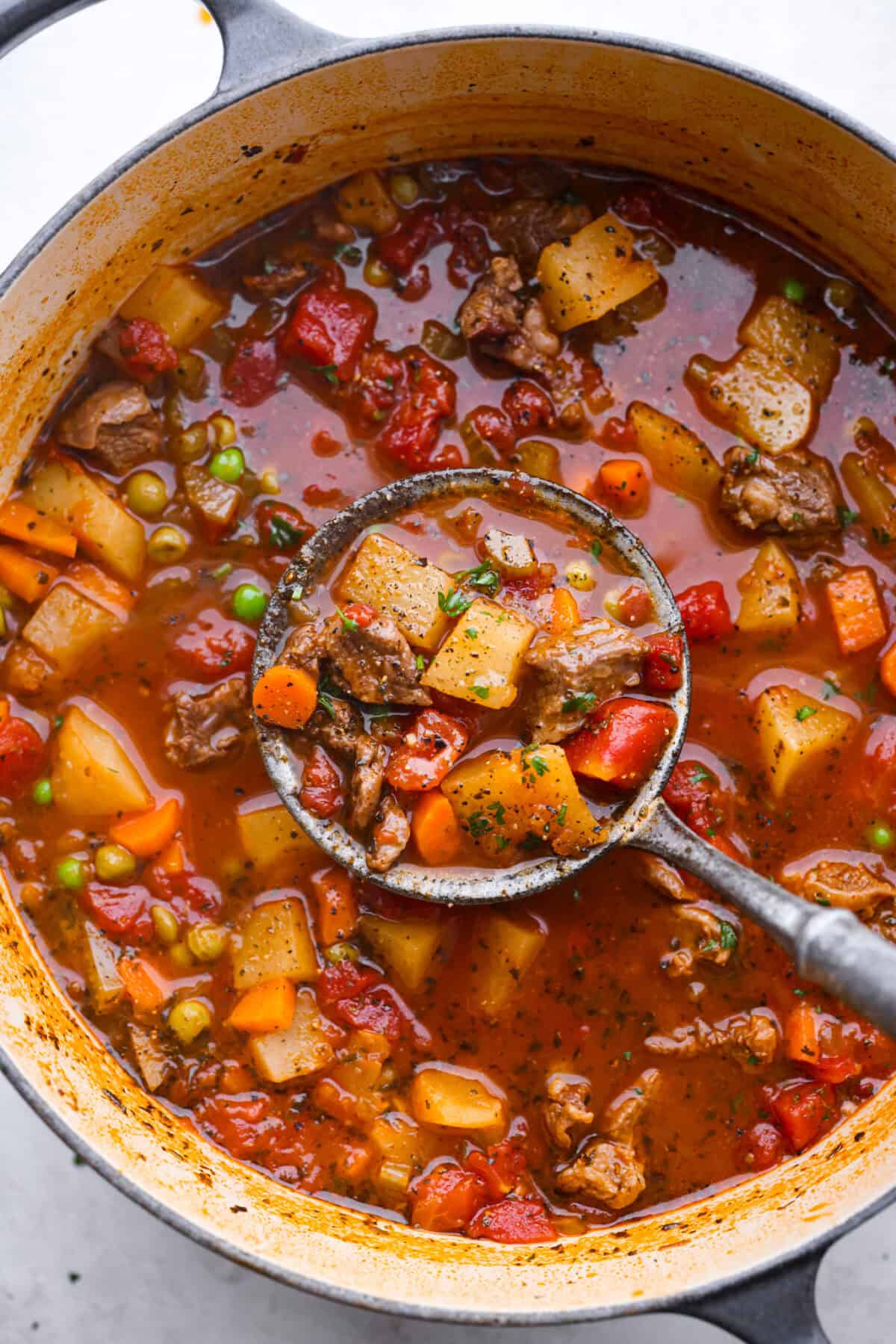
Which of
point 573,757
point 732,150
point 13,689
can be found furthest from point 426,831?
point 732,150

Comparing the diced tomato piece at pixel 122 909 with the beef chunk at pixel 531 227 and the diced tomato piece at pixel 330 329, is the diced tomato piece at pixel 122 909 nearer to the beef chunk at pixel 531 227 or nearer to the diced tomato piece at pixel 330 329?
the diced tomato piece at pixel 330 329

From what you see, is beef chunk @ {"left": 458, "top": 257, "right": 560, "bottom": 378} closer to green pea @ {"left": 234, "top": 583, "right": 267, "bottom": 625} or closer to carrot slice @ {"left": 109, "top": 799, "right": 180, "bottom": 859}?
green pea @ {"left": 234, "top": 583, "right": 267, "bottom": 625}

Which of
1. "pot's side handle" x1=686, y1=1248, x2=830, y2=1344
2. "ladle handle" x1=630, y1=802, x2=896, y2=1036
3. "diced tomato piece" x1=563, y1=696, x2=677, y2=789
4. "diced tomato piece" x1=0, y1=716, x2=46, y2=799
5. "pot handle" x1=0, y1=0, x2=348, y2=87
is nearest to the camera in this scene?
"ladle handle" x1=630, y1=802, x2=896, y2=1036

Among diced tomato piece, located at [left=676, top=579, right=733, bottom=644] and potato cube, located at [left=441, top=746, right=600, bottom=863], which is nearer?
potato cube, located at [left=441, top=746, right=600, bottom=863]

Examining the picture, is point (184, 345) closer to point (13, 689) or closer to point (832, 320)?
point (13, 689)

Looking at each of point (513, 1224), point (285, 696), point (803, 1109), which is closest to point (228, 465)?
point (285, 696)

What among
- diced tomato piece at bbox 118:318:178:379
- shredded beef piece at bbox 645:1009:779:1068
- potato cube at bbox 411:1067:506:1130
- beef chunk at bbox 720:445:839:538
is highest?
diced tomato piece at bbox 118:318:178:379

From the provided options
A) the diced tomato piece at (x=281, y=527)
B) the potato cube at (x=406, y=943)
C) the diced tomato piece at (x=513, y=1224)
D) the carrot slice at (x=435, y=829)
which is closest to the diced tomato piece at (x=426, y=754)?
the carrot slice at (x=435, y=829)

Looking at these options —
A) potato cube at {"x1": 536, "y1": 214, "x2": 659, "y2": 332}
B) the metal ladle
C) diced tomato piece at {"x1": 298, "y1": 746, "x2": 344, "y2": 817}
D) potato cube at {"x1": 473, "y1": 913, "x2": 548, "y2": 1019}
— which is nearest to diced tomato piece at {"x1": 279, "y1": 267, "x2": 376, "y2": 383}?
the metal ladle
